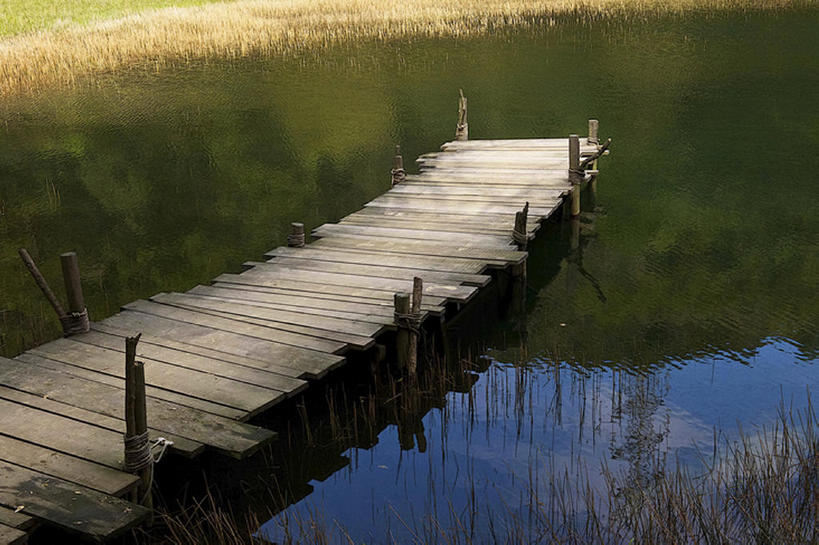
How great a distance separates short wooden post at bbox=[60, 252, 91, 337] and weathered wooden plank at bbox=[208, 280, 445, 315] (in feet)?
6.60

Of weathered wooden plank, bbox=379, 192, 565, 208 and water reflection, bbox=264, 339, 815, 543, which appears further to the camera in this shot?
weathered wooden plank, bbox=379, 192, 565, 208

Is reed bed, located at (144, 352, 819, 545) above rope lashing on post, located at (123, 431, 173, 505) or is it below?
below

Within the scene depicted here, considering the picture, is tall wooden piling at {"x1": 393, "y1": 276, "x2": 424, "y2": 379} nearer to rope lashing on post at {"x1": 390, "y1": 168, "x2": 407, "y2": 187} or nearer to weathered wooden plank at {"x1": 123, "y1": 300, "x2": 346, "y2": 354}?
weathered wooden plank at {"x1": 123, "y1": 300, "x2": 346, "y2": 354}

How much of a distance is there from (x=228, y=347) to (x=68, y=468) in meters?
2.42

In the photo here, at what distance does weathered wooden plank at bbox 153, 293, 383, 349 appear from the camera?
873cm

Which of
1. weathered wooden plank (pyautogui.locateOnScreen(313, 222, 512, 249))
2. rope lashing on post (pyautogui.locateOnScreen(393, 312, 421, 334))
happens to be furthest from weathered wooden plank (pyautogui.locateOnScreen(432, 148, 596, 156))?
rope lashing on post (pyautogui.locateOnScreen(393, 312, 421, 334))

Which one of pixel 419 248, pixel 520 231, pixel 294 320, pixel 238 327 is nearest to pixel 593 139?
pixel 520 231

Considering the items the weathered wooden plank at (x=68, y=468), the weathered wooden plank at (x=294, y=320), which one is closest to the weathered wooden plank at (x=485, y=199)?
the weathered wooden plank at (x=294, y=320)

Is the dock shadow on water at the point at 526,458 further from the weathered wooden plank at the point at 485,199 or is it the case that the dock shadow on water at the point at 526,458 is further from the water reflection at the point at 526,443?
the weathered wooden plank at the point at 485,199

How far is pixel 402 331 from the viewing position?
9094mm

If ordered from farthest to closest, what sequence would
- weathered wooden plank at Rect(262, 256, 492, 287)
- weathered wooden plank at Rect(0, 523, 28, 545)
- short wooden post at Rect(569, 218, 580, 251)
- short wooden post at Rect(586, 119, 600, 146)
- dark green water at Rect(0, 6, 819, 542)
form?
short wooden post at Rect(586, 119, 600, 146)
short wooden post at Rect(569, 218, 580, 251)
weathered wooden plank at Rect(262, 256, 492, 287)
dark green water at Rect(0, 6, 819, 542)
weathered wooden plank at Rect(0, 523, 28, 545)

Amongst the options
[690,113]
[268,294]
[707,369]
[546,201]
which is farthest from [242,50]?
[707,369]

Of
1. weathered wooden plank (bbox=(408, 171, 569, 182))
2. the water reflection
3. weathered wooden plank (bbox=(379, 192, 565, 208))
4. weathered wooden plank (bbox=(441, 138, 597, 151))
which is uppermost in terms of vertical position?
weathered wooden plank (bbox=(441, 138, 597, 151))

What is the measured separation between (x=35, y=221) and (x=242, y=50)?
55.5ft
